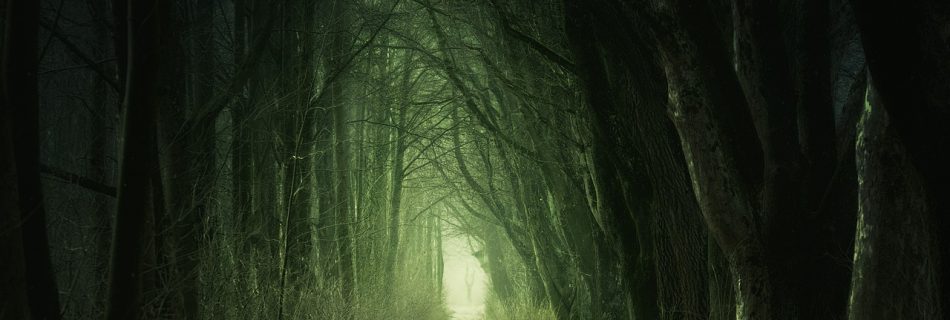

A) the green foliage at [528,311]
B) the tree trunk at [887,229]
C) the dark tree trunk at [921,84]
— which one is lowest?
the green foliage at [528,311]

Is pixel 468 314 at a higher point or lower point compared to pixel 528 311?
lower

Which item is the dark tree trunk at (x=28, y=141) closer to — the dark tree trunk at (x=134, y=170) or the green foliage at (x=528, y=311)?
the dark tree trunk at (x=134, y=170)

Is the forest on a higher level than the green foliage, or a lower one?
higher

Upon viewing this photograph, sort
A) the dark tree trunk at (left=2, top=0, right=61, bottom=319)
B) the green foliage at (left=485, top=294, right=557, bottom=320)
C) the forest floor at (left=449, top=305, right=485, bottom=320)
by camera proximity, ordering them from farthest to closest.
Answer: the forest floor at (left=449, top=305, right=485, bottom=320) < the green foliage at (left=485, top=294, right=557, bottom=320) < the dark tree trunk at (left=2, top=0, right=61, bottom=319)

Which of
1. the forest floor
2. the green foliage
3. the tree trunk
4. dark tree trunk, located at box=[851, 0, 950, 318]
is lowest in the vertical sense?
the forest floor

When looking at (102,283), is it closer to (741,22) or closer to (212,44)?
(212,44)

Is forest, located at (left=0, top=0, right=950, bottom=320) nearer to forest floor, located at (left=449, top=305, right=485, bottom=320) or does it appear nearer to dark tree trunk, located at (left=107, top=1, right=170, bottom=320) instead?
dark tree trunk, located at (left=107, top=1, right=170, bottom=320)

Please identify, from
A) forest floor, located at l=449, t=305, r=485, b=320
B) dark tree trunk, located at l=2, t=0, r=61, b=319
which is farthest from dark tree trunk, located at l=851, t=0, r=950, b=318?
forest floor, located at l=449, t=305, r=485, b=320

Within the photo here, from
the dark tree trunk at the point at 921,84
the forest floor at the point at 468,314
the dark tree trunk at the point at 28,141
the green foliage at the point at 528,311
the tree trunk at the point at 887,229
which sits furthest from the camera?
Result: the forest floor at the point at 468,314

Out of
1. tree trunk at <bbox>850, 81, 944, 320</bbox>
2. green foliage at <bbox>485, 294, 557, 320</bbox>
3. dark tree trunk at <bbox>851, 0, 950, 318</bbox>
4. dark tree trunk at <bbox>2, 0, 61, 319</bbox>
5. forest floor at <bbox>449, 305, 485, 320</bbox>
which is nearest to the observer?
dark tree trunk at <bbox>851, 0, 950, 318</bbox>

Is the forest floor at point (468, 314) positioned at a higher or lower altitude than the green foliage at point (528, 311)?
lower

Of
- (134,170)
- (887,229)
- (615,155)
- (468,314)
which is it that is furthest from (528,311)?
(468,314)

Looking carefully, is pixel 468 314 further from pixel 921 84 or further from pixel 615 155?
pixel 921 84

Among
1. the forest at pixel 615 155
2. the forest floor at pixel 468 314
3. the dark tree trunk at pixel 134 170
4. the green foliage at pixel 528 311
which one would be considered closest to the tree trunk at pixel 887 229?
the forest at pixel 615 155
